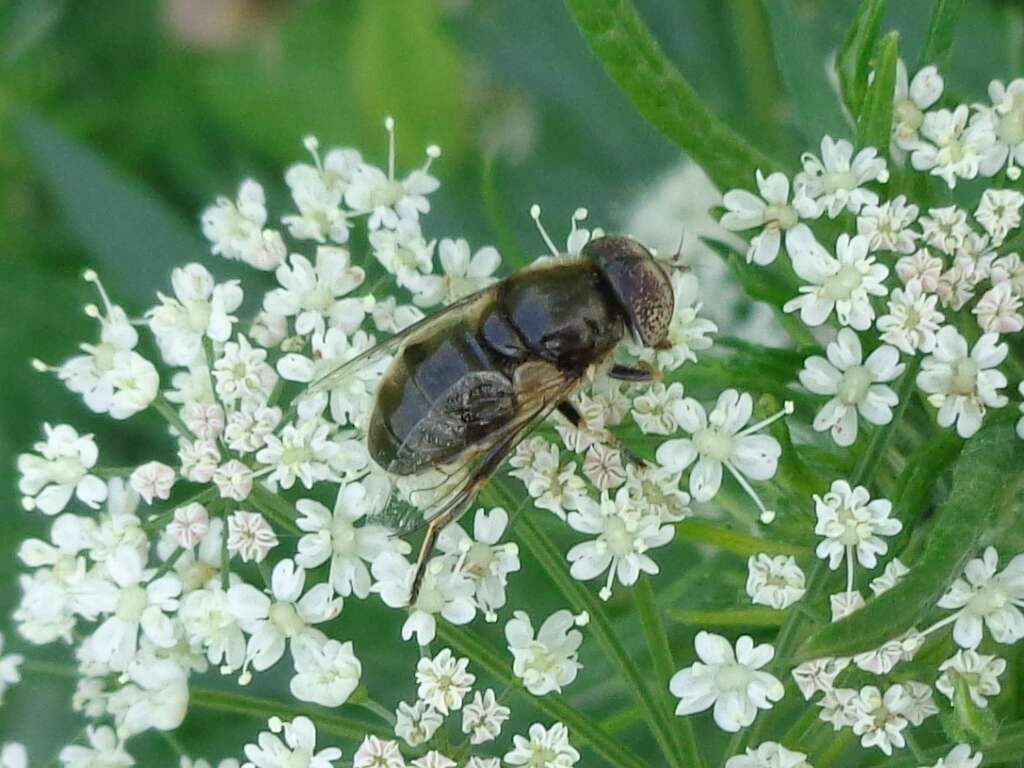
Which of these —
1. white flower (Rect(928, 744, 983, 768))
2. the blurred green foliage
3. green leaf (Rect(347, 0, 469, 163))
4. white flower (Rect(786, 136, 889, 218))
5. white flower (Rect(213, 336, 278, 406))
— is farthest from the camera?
green leaf (Rect(347, 0, 469, 163))

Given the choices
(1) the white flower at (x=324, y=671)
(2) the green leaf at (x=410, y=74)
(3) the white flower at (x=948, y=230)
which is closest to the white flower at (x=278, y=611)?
(1) the white flower at (x=324, y=671)

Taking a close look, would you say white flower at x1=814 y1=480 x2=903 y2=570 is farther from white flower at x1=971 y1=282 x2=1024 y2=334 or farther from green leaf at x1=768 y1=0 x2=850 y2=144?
A: green leaf at x1=768 y1=0 x2=850 y2=144

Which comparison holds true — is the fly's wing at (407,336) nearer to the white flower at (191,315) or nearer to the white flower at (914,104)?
the white flower at (191,315)

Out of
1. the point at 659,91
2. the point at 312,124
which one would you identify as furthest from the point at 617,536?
the point at 312,124

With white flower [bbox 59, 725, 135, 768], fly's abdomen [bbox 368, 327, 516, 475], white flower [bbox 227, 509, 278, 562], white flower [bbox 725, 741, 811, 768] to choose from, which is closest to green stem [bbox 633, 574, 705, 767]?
white flower [bbox 725, 741, 811, 768]

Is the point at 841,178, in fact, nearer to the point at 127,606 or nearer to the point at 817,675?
the point at 817,675

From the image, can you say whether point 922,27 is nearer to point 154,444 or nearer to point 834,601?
point 834,601
